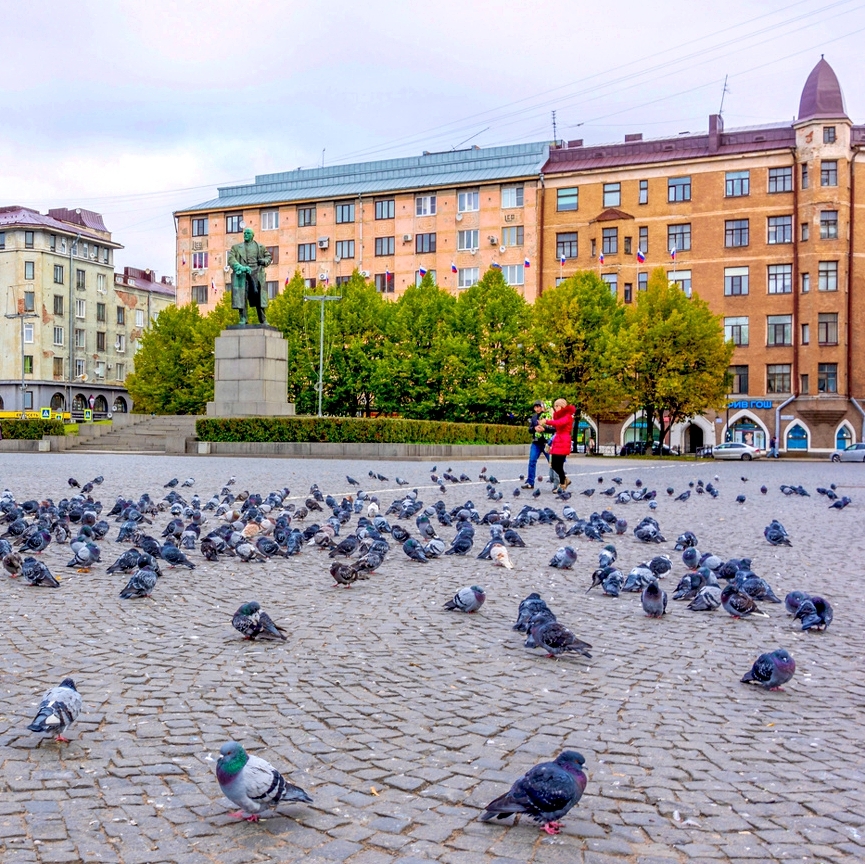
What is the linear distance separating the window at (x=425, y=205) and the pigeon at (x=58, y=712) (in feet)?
227

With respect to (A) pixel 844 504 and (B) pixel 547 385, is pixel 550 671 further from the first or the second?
(B) pixel 547 385

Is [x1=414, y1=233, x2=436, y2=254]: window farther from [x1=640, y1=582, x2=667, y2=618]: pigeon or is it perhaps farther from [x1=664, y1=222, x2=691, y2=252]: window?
[x1=640, y1=582, x2=667, y2=618]: pigeon

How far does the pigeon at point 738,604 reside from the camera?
623 centimetres

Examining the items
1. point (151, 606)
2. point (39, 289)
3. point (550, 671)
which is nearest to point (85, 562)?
point (151, 606)

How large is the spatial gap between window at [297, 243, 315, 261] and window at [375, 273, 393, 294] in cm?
598

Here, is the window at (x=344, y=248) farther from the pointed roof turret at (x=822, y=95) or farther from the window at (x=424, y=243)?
the pointed roof turret at (x=822, y=95)

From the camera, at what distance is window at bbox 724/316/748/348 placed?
62.8 metres

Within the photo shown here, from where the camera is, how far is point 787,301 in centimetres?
6147

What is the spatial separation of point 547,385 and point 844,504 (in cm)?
3524

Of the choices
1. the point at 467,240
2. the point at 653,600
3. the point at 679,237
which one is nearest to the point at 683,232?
the point at 679,237

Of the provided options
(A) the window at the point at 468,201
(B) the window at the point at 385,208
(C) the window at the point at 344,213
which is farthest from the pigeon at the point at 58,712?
(C) the window at the point at 344,213

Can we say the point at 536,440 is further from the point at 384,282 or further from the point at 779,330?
the point at 384,282

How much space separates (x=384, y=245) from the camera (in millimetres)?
72375

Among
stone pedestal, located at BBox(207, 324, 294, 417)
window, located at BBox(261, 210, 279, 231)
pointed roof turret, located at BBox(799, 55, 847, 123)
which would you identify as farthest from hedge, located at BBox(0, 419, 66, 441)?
pointed roof turret, located at BBox(799, 55, 847, 123)
